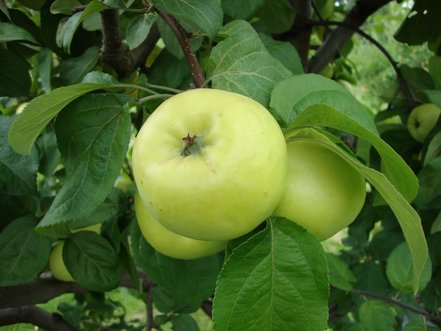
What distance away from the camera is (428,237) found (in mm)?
1158

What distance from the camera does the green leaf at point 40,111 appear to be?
0.52 metres

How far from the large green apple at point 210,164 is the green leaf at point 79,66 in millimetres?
394

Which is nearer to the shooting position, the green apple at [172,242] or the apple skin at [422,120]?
the green apple at [172,242]

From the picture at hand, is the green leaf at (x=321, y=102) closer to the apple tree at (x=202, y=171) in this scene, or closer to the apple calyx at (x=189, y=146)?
the apple tree at (x=202, y=171)

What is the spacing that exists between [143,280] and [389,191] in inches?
38.4

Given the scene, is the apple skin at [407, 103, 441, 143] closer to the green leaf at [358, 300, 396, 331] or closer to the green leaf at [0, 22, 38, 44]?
the green leaf at [358, 300, 396, 331]

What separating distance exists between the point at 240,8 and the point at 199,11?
Answer: 27 cm

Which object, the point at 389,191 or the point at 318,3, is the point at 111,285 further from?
the point at 318,3

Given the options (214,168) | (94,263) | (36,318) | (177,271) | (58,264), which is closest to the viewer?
(214,168)

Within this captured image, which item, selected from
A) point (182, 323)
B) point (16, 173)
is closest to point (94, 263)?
point (16, 173)

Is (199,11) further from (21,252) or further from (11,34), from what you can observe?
(21,252)

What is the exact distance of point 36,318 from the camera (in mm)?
1195

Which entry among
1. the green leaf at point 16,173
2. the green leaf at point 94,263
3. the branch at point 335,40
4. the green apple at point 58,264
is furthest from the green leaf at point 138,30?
the branch at point 335,40

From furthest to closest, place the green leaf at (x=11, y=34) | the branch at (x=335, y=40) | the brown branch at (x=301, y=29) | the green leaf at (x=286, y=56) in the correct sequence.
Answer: the branch at (x=335, y=40) < the brown branch at (x=301, y=29) < the green leaf at (x=286, y=56) < the green leaf at (x=11, y=34)
